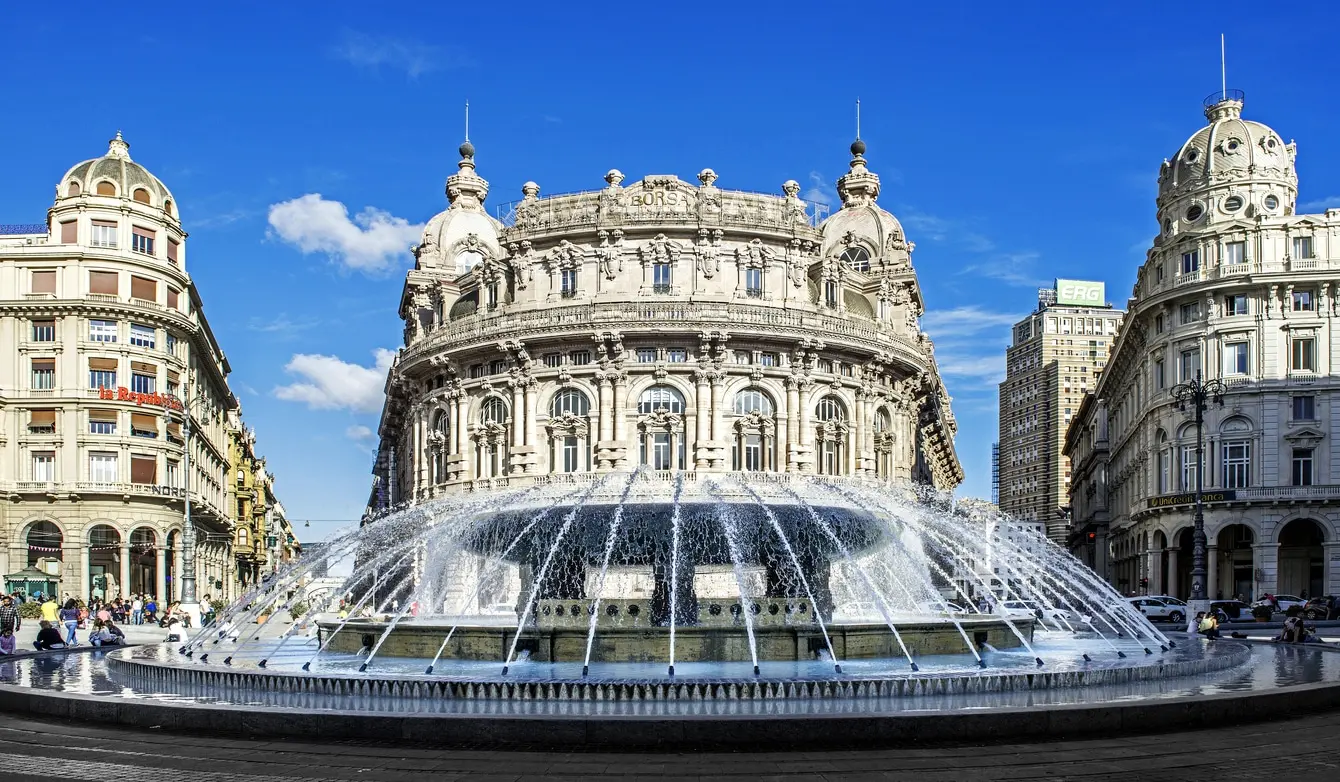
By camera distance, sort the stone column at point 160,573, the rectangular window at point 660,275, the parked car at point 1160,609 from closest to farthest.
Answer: the parked car at point 1160,609
the rectangular window at point 660,275
the stone column at point 160,573

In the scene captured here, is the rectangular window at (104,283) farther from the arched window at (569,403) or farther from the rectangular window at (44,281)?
the arched window at (569,403)

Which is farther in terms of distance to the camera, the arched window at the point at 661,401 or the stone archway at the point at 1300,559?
the stone archway at the point at 1300,559

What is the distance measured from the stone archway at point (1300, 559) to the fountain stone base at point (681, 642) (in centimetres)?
4706

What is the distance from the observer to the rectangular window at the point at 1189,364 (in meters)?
64.8

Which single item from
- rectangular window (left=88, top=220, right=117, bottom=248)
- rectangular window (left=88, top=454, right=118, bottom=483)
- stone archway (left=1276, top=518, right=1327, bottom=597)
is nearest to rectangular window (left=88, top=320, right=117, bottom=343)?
rectangular window (left=88, top=220, right=117, bottom=248)

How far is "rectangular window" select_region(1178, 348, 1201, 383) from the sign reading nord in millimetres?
5741

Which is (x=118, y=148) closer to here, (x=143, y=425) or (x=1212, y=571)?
(x=143, y=425)

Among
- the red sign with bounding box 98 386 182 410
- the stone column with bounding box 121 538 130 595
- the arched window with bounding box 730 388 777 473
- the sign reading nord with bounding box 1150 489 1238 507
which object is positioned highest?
the red sign with bounding box 98 386 182 410

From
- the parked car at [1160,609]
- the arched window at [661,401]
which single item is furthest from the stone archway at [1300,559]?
Answer: the arched window at [661,401]

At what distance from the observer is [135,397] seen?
65625 millimetres

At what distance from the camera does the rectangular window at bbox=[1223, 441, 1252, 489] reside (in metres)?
62.8

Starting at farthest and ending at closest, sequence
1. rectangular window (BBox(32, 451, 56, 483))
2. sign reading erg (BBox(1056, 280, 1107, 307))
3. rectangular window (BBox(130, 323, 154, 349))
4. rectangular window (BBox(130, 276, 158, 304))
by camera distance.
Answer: sign reading erg (BBox(1056, 280, 1107, 307)) → rectangular window (BBox(130, 276, 158, 304)) → rectangular window (BBox(130, 323, 154, 349)) → rectangular window (BBox(32, 451, 56, 483))

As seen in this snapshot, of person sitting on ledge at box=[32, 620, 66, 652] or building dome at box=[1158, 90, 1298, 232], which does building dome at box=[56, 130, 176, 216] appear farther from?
building dome at box=[1158, 90, 1298, 232]

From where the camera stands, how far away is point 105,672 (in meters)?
21.5
